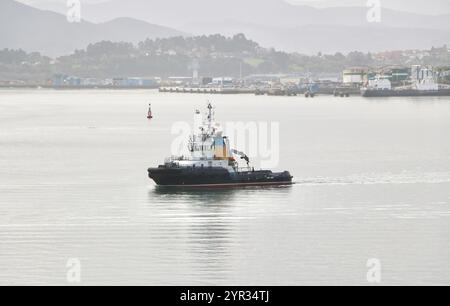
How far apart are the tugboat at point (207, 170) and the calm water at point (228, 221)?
55 cm

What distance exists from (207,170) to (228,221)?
6.15 m

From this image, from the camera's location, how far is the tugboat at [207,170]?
3838cm

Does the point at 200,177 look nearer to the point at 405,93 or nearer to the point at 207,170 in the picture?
the point at 207,170

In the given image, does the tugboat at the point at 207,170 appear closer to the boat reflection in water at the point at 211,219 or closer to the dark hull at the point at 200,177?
the dark hull at the point at 200,177

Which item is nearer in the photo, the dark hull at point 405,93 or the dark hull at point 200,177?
the dark hull at point 200,177

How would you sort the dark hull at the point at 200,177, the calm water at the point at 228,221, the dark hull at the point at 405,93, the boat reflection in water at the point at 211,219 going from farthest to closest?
the dark hull at the point at 405,93
the dark hull at the point at 200,177
the boat reflection in water at the point at 211,219
the calm water at the point at 228,221

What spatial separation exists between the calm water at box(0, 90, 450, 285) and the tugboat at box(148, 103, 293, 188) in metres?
0.55

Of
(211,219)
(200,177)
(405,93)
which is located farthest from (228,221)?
(405,93)

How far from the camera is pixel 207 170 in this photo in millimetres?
38500

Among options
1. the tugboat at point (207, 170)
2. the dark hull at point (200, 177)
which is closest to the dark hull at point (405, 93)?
the tugboat at point (207, 170)

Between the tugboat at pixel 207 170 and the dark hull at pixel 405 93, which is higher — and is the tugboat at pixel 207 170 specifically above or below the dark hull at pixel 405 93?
above
